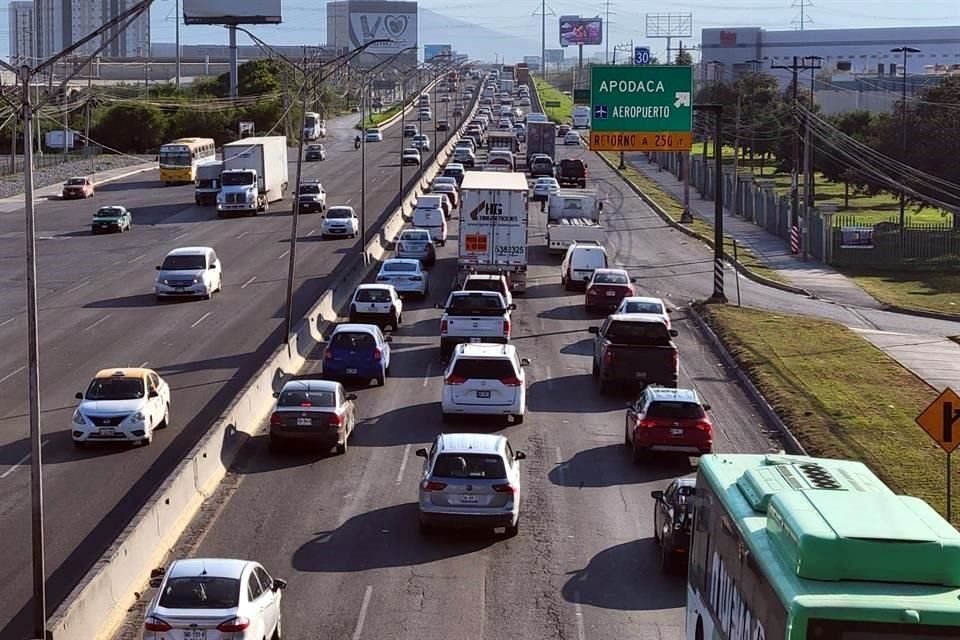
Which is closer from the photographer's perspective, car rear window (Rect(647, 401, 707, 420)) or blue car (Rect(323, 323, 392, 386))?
car rear window (Rect(647, 401, 707, 420))

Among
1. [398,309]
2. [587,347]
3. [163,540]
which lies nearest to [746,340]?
[587,347]

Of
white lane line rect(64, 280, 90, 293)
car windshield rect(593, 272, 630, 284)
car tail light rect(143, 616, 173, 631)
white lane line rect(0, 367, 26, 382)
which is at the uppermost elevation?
car windshield rect(593, 272, 630, 284)

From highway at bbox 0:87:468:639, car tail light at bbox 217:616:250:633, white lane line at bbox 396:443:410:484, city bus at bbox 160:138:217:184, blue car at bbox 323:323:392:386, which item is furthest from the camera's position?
city bus at bbox 160:138:217:184

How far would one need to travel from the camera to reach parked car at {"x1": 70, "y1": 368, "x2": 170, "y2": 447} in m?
28.5

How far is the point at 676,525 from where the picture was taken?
20.4 m

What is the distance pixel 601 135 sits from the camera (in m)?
49.1

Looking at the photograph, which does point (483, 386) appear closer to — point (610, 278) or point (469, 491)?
point (469, 491)

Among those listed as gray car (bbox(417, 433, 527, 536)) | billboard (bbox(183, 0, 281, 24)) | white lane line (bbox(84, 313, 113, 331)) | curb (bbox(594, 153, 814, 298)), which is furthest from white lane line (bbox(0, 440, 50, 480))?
billboard (bbox(183, 0, 281, 24))

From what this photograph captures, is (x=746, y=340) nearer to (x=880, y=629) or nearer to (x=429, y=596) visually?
(x=429, y=596)

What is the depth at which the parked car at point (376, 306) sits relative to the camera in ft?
141

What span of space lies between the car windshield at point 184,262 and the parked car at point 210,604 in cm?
3275

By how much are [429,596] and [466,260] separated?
31.7m

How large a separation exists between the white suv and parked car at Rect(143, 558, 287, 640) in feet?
46.1

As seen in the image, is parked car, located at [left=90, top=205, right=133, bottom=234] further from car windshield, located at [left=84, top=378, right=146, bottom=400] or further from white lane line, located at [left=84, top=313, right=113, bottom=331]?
car windshield, located at [left=84, top=378, right=146, bottom=400]
